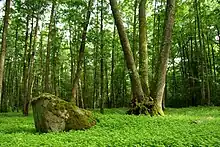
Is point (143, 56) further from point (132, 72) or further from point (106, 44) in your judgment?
point (106, 44)

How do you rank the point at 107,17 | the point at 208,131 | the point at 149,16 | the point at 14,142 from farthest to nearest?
1. the point at 149,16
2. the point at 107,17
3. the point at 208,131
4. the point at 14,142

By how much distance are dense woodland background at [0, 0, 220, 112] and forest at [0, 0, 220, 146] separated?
0.30 ft

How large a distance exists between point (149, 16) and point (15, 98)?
20.8m

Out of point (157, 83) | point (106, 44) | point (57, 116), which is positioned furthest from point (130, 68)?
point (106, 44)

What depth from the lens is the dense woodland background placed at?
19359 millimetres

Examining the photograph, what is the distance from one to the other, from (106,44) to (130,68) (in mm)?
9900

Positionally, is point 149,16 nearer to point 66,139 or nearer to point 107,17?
point 107,17

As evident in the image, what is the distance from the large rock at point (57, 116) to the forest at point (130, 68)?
323mm

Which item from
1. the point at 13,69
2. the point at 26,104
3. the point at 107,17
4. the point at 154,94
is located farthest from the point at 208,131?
the point at 13,69

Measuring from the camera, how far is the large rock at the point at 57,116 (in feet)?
29.9

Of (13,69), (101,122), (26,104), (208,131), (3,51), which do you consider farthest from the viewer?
(13,69)

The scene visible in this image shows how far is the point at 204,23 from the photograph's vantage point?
85.4 feet

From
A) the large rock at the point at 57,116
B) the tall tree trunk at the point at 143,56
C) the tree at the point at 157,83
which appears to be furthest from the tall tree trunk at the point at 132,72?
the large rock at the point at 57,116

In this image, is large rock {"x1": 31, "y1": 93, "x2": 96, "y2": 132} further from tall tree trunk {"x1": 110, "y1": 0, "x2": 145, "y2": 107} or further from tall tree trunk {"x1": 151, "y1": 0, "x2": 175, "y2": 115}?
tall tree trunk {"x1": 151, "y1": 0, "x2": 175, "y2": 115}
